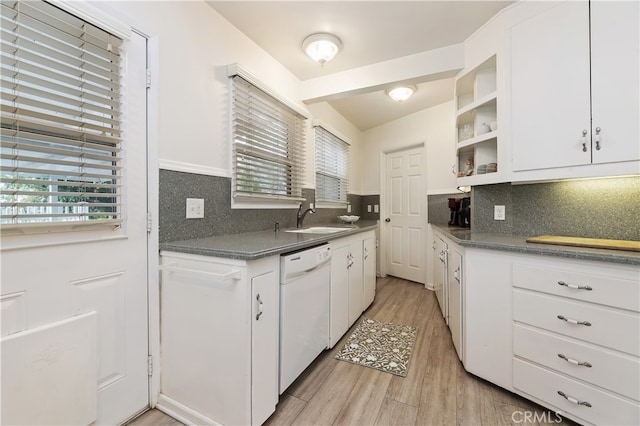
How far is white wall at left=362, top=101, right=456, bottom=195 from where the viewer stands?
3.52m

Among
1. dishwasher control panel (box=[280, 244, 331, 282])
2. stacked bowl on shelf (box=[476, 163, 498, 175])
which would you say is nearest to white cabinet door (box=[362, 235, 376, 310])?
dishwasher control panel (box=[280, 244, 331, 282])

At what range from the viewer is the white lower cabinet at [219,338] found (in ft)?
3.89

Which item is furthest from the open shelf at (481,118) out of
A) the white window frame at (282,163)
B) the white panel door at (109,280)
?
the white panel door at (109,280)

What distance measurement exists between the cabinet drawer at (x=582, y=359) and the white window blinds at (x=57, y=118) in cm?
227

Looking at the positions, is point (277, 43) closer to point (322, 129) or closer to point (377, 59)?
point (377, 59)

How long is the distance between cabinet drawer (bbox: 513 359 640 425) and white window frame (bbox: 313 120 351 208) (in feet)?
7.67

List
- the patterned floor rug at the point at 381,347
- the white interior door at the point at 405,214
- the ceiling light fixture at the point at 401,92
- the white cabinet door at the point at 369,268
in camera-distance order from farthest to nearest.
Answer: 1. the white interior door at the point at 405,214
2. the ceiling light fixture at the point at 401,92
3. the white cabinet door at the point at 369,268
4. the patterned floor rug at the point at 381,347

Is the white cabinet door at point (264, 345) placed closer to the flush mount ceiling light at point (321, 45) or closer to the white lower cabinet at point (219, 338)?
the white lower cabinet at point (219, 338)

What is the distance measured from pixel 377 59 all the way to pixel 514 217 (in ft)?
5.84

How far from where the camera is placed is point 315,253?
5.45 ft

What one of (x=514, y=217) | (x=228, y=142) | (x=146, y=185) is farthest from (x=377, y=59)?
(x=146, y=185)

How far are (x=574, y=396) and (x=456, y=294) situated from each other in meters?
0.73

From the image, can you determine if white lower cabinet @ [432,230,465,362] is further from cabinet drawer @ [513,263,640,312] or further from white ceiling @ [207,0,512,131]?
white ceiling @ [207,0,512,131]

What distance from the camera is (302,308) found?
1.60 metres
